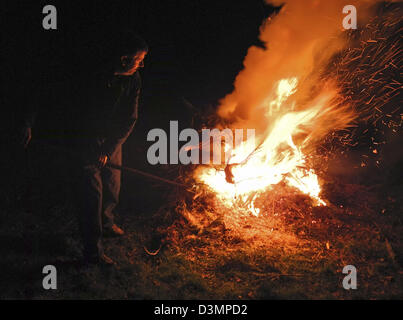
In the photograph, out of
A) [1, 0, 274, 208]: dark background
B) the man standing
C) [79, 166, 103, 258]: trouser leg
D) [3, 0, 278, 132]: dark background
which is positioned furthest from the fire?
[79, 166, 103, 258]: trouser leg

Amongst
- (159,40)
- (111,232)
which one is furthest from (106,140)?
(159,40)

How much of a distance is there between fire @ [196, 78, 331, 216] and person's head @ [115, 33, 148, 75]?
2.07 m

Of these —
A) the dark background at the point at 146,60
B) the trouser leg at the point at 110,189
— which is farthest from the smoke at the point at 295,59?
the trouser leg at the point at 110,189

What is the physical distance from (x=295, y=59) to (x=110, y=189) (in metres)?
3.52

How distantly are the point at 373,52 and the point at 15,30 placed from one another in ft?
19.9

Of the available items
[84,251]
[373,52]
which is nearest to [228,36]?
[373,52]

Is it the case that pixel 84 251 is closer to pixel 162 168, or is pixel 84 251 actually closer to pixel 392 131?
pixel 162 168

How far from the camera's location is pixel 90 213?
4.23 m

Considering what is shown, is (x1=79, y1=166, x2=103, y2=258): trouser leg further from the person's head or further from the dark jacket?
the person's head

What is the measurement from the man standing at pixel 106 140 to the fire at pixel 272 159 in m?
1.50

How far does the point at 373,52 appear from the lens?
588 cm

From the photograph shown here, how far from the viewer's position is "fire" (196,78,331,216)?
5.53 meters
